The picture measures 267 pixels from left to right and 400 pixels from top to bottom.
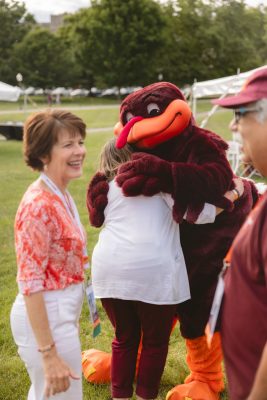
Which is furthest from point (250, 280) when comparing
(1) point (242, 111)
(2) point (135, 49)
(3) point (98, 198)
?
(2) point (135, 49)

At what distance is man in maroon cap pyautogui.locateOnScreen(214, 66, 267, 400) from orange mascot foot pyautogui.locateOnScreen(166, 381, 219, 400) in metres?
1.47

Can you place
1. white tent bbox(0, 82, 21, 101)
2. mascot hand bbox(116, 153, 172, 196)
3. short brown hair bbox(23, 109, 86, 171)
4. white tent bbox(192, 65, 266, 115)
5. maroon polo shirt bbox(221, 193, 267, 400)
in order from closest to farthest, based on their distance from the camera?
1. maroon polo shirt bbox(221, 193, 267, 400)
2. short brown hair bbox(23, 109, 86, 171)
3. mascot hand bbox(116, 153, 172, 196)
4. white tent bbox(192, 65, 266, 115)
5. white tent bbox(0, 82, 21, 101)

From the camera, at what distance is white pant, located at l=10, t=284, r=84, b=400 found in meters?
2.06

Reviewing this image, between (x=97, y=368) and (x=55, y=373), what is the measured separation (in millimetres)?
1372

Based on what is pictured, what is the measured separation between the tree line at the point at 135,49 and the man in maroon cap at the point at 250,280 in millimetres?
47962

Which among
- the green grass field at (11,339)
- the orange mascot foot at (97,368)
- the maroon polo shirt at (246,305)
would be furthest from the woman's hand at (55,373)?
the orange mascot foot at (97,368)

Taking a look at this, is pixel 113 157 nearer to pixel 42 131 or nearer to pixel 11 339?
pixel 42 131

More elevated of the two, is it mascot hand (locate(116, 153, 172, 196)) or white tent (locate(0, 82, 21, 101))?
mascot hand (locate(116, 153, 172, 196))

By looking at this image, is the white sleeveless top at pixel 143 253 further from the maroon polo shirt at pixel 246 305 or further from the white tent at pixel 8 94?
the white tent at pixel 8 94

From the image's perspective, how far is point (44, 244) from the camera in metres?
1.97

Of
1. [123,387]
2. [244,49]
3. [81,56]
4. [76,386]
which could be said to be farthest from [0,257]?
[244,49]

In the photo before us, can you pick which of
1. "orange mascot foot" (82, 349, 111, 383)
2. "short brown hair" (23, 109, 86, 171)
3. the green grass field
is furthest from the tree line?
"short brown hair" (23, 109, 86, 171)

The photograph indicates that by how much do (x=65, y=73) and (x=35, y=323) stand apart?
5100 centimetres

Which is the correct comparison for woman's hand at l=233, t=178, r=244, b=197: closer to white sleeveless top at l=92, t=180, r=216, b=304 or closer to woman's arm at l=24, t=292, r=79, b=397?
white sleeveless top at l=92, t=180, r=216, b=304
